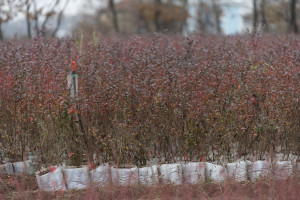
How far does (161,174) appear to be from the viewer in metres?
5.03

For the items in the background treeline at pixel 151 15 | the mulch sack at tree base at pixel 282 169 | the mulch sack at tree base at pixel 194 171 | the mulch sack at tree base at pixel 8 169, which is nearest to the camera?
the mulch sack at tree base at pixel 282 169

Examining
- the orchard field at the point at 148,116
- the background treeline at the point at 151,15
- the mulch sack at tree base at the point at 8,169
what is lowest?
the mulch sack at tree base at the point at 8,169

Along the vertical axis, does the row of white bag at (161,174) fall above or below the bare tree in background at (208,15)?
below

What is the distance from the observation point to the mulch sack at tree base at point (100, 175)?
4.97 m

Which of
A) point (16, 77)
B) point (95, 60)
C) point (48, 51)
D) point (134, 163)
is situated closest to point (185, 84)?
point (134, 163)

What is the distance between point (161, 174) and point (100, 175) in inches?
27.4

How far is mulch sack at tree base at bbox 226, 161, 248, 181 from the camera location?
505cm

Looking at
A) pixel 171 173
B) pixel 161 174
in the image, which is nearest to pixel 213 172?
pixel 171 173

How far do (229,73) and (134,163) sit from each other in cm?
166

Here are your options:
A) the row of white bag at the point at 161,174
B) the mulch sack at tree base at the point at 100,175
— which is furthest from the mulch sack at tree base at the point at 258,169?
the mulch sack at tree base at the point at 100,175

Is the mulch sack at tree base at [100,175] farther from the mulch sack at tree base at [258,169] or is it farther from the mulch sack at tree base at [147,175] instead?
the mulch sack at tree base at [258,169]

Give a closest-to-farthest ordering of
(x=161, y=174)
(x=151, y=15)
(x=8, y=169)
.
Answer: (x=161, y=174) < (x=8, y=169) < (x=151, y=15)

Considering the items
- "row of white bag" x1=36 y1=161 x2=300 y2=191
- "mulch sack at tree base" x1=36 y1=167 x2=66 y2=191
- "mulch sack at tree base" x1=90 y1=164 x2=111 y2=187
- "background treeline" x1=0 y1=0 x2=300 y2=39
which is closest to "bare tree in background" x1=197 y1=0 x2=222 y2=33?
"background treeline" x1=0 y1=0 x2=300 y2=39

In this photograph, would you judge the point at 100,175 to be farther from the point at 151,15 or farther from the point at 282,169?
the point at 151,15
